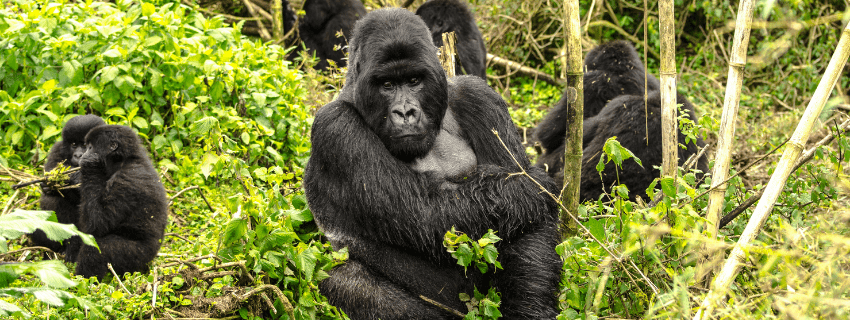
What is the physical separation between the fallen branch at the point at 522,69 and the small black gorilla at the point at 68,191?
549cm

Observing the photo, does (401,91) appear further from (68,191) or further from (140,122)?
(140,122)

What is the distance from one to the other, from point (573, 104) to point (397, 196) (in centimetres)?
77

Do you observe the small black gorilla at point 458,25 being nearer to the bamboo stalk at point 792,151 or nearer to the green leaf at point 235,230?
the green leaf at point 235,230

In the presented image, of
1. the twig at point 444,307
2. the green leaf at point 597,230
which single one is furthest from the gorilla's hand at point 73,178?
the green leaf at point 597,230

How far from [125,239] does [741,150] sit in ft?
17.1

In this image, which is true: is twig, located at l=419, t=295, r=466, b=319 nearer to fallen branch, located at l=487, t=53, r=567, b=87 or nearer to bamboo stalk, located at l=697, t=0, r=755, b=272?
bamboo stalk, located at l=697, t=0, r=755, b=272

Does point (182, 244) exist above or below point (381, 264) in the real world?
below

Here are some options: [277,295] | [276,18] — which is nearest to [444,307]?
[277,295]

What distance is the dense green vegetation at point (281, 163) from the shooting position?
6.20 feet

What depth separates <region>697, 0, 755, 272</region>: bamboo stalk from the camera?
2.08m

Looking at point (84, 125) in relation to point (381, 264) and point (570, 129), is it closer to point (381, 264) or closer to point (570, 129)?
point (381, 264)

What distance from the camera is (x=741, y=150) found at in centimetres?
626

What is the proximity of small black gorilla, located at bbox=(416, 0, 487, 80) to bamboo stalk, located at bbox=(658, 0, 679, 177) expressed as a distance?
486 centimetres

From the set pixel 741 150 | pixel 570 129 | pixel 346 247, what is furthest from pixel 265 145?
pixel 741 150
